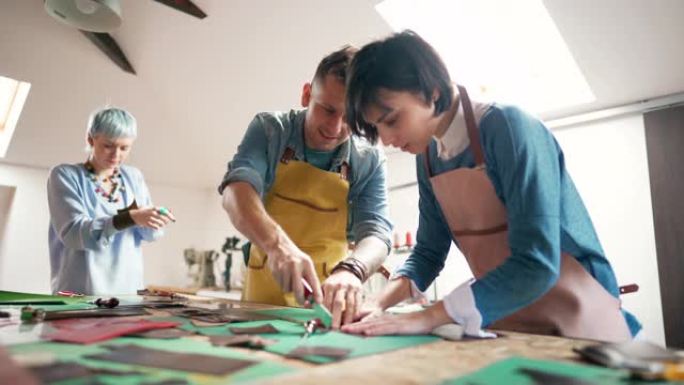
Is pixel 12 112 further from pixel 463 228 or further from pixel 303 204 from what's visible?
pixel 463 228

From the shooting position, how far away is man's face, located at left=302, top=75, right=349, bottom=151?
1.20 meters

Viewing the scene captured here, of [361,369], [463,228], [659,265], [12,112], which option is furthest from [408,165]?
[12,112]

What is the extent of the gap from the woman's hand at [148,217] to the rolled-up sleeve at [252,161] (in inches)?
20.4

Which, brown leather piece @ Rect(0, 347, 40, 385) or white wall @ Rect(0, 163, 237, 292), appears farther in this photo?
white wall @ Rect(0, 163, 237, 292)

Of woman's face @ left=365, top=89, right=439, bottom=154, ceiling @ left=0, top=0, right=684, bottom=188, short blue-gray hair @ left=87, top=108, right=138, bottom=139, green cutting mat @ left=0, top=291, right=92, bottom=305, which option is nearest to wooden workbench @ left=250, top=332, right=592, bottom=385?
woman's face @ left=365, top=89, right=439, bottom=154

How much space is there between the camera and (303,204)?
1403 mm

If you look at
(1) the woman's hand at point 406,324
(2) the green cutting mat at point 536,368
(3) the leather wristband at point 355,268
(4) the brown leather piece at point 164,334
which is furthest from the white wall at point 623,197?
(4) the brown leather piece at point 164,334

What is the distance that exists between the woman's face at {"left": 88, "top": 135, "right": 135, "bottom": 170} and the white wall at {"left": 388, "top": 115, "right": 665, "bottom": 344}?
96.8 inches

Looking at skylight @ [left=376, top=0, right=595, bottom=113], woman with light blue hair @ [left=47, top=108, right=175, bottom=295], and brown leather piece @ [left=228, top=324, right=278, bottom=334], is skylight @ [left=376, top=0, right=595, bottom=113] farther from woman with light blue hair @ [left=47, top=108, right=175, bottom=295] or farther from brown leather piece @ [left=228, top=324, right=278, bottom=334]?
brown leather piece @ [left=228, top=324, right=278, bottom=334]

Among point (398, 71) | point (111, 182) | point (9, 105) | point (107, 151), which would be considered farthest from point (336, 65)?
point (9, 105)

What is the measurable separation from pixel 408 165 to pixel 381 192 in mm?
1934

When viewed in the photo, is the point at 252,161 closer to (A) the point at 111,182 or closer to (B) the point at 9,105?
(A) the point at 111,182

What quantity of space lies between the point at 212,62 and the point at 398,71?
2.67 meters

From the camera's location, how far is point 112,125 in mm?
1815
